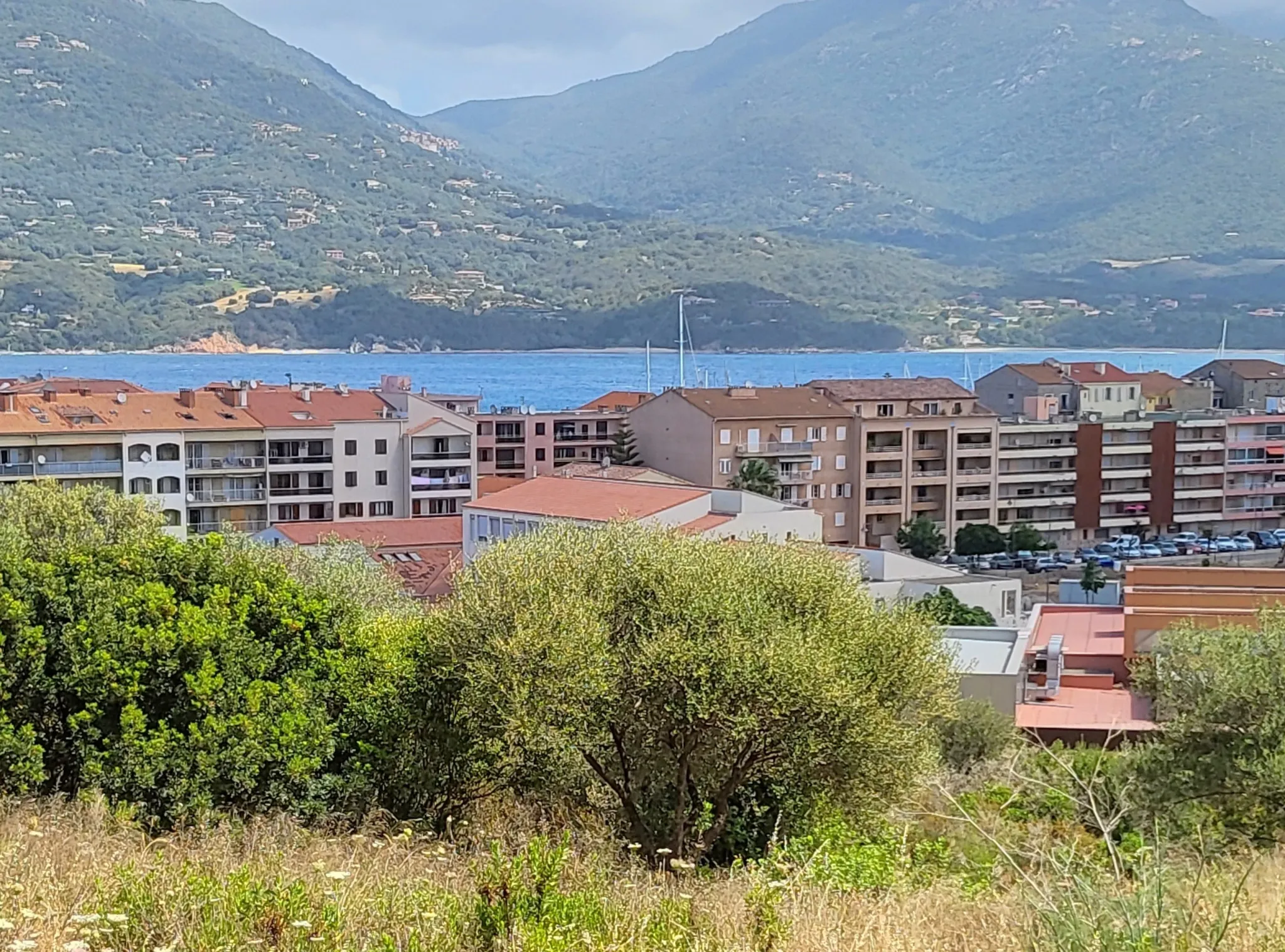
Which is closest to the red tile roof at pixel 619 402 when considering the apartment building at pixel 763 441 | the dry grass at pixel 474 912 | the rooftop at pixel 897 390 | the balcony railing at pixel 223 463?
the apartment building at pixel 763 441

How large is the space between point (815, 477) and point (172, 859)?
4971cm

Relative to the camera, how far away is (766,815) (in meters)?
11.0

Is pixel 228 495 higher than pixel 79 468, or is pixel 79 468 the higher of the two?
pixel 79 468

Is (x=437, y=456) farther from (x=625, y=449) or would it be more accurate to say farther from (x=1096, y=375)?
(x=1096, y=375)

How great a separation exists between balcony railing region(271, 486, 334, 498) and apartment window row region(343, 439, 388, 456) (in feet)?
4.33

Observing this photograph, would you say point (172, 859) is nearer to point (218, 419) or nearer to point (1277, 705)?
point (1277, 705)

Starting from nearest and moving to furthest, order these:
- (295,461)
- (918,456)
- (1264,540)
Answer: (295,461), (918,456), (1264,540)

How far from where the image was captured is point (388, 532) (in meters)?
42.5

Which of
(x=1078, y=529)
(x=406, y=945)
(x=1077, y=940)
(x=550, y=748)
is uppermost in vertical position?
(x=1077, y=940)

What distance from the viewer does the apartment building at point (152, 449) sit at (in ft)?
148

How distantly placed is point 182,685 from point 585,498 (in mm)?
27883

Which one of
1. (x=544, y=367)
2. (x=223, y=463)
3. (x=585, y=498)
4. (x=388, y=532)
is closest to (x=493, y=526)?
(x=585, y=498)

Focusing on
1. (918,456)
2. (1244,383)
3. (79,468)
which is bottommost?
(918,456)

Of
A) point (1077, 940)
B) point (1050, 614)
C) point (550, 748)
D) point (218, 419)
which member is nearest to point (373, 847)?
point (550, 748)
